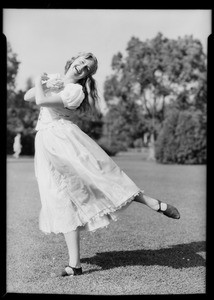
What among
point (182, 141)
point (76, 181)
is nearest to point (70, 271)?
point (76, 181)

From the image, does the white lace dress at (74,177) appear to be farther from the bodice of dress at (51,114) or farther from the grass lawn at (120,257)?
the grass lawn at (120,257)

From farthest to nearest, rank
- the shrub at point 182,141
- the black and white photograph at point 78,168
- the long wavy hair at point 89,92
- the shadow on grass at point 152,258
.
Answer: the shrub at point 182,141
the shadow on grass at point 152,258
the long wavy hair at point 89,92
the black and white photograph at point 78,168

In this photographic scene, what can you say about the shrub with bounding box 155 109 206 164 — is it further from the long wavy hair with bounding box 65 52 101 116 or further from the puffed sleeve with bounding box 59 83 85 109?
the puffed sleeve with bounding box 59 83 85 109

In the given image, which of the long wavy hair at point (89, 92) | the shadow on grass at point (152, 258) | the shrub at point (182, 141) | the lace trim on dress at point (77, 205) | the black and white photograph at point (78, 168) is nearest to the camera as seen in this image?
the black and white photograph at point (78, 168)

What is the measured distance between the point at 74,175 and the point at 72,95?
0.56 meters

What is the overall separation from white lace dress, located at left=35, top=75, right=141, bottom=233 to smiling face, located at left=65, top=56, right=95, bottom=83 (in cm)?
13

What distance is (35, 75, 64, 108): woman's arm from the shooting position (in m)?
3.13

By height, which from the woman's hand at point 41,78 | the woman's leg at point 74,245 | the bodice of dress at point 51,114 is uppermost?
the woman's hand at point 41,78

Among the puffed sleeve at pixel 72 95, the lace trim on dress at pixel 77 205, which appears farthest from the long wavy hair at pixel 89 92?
the lace trim on dress at pixel 77 205

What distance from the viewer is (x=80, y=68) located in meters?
3.35

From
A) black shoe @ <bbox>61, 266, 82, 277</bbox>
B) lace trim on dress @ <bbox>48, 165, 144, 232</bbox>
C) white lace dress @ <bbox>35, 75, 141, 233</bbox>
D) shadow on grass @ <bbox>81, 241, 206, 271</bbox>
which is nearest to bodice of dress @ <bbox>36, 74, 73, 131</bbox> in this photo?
white lace dress @ <bbox>35, 75, 141, 233</bbox>

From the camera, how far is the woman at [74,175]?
3.30 metres

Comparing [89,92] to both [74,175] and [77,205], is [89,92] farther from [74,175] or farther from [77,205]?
[77,205]
